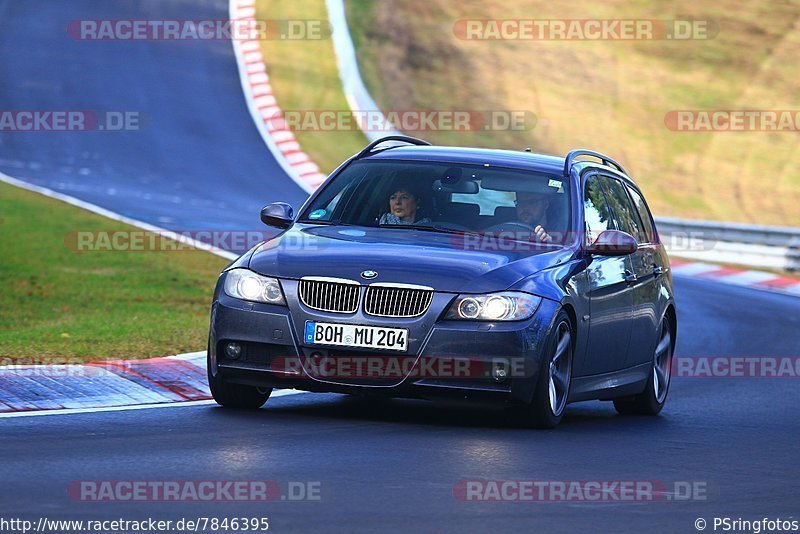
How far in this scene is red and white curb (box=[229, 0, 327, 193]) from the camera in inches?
1321

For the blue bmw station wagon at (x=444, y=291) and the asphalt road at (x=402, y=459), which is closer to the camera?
the asphalt road at (x=402, y=459)

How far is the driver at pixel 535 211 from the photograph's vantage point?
10.9m

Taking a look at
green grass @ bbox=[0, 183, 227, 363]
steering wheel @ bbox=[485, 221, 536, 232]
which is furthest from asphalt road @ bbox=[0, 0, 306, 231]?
steering wheel @ bbox=[485, 221, 536, 232]

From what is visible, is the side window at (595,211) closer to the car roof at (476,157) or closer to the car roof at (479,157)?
the car roof at (479,157)

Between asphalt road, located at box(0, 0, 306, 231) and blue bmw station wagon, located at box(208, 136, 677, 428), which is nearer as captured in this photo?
blue bmw station wagon, located at box(208, 136, 677, 428)

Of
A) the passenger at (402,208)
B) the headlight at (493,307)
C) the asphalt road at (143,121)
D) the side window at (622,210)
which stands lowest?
the asphalt road at (143,121)

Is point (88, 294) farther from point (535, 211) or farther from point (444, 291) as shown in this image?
point (444, 291)

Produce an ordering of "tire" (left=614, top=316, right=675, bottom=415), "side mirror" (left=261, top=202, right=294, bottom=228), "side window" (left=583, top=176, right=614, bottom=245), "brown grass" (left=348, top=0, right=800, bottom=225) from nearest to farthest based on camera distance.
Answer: "side mirror" (left=261, top=202, right=294, bottom=228), "side window" (left=583, top=176, right=614, bottom=245), "tire" (left=614, top=316, right=675, bottom=415), "brown grass" (left=348, top=0, right=800, bottom=225)

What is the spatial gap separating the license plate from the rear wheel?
2.85 ft

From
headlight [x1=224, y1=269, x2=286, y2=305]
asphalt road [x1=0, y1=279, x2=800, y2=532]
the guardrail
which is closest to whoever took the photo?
asphalt road [x1=0, y1=279, x2=800, y2=532]

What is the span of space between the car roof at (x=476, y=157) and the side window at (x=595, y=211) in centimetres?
27

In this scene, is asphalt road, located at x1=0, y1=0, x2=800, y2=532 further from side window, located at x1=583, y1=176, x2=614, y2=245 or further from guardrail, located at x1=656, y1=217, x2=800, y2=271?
guardrail, located at x1=656, y1=217, x2=800, y2=271

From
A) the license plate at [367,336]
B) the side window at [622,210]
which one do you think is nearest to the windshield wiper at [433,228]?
the license plate at [367,336]

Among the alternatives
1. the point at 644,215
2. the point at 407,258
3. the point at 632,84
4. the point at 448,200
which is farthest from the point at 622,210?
the point at 632,84
